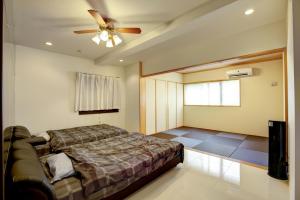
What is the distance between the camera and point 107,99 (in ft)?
15.5

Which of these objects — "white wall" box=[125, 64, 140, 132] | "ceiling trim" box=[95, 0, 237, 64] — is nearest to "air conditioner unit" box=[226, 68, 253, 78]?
"white wall" box=[125, 64, 140, 132]

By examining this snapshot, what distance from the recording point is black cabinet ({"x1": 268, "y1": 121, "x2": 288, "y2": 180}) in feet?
7.50

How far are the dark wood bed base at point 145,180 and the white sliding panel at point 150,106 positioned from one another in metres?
2.42

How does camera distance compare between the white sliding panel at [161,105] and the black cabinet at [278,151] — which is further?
the white sliding panel at [161,105]

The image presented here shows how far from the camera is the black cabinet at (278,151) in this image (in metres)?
2.29

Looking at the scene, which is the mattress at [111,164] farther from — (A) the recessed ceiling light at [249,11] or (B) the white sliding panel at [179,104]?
(B) the white sliding panel at [179,104]

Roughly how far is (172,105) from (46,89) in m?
4.47

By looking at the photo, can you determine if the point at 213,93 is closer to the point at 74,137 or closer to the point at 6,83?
the point at 74,137

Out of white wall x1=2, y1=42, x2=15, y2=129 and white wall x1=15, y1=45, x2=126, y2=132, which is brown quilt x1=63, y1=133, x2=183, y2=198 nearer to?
white wall x1=2, y1=42, x2=15, y2=129

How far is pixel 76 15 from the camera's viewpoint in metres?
2.21

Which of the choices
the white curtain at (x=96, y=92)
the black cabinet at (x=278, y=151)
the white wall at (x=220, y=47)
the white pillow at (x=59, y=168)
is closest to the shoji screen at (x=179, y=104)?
the white wall at (x=220, y=47)

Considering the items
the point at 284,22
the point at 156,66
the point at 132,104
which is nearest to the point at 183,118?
the point at 132,104

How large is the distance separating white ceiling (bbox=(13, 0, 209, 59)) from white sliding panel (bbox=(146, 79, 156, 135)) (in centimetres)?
229

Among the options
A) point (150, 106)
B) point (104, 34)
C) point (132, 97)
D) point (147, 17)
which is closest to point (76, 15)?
point (104, 34)
